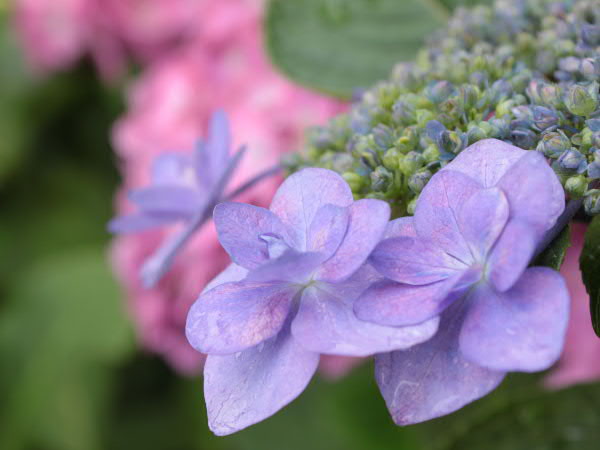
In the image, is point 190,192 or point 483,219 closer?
point 483,219

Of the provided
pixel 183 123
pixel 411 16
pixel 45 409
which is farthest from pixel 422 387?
pixel 45 409

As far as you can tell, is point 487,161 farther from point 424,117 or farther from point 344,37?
point 344,37

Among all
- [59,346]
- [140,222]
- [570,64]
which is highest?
[570,64]

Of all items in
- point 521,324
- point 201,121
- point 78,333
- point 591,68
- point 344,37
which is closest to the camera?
point 521,324

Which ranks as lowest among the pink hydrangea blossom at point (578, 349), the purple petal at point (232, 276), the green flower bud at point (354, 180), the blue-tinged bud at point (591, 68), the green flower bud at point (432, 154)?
the pink hydrangea blossom at point (578, 349)

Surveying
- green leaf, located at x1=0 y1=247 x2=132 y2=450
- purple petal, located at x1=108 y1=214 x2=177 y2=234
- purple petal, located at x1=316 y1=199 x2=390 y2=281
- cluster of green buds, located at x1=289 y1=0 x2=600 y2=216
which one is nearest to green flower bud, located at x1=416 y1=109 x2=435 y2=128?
cluster of green buds, located at x1=289 y1=0 x2=600 y2=216

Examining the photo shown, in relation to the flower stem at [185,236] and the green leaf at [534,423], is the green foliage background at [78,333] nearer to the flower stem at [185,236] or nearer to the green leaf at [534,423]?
the green leaf at [534,423]

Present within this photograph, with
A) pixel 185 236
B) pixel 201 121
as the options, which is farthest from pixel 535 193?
pixel 201 121

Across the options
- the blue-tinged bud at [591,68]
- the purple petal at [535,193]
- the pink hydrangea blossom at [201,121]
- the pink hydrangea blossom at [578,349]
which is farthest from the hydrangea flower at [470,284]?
the pink hydrangea blossom at [201,121]
